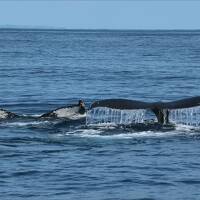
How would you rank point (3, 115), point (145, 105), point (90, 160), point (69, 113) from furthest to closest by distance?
point (3, 115) → point (69, 113) → point (145, 105) → point (90, 160)

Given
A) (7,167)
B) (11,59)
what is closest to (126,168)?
(7,167)

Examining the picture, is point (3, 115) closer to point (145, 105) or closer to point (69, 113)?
point (69, 113)

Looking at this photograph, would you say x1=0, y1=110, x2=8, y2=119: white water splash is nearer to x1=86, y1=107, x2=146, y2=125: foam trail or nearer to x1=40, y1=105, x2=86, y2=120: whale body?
x1=40, y1=105, x2=86, y2=120: whale body

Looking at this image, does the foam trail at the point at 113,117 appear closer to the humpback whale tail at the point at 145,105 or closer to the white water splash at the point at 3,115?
the humpback whale tail at the point at 145,105

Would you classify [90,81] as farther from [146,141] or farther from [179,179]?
[179,179]

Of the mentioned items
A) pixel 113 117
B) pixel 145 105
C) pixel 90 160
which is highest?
pixel 145 105

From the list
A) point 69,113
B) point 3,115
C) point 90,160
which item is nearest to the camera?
point 90,160

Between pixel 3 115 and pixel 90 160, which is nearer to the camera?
pixel 90 160

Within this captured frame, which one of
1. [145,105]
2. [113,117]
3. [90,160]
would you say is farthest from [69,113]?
[90,160]

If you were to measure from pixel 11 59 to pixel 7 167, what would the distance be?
40.6 m

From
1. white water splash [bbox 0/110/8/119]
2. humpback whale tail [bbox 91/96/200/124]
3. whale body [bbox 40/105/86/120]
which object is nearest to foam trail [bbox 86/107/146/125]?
whale body [bbox 40/105/86/120]

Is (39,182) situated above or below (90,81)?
below

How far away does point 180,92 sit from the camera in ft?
101

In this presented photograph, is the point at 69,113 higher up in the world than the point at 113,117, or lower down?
higher up
